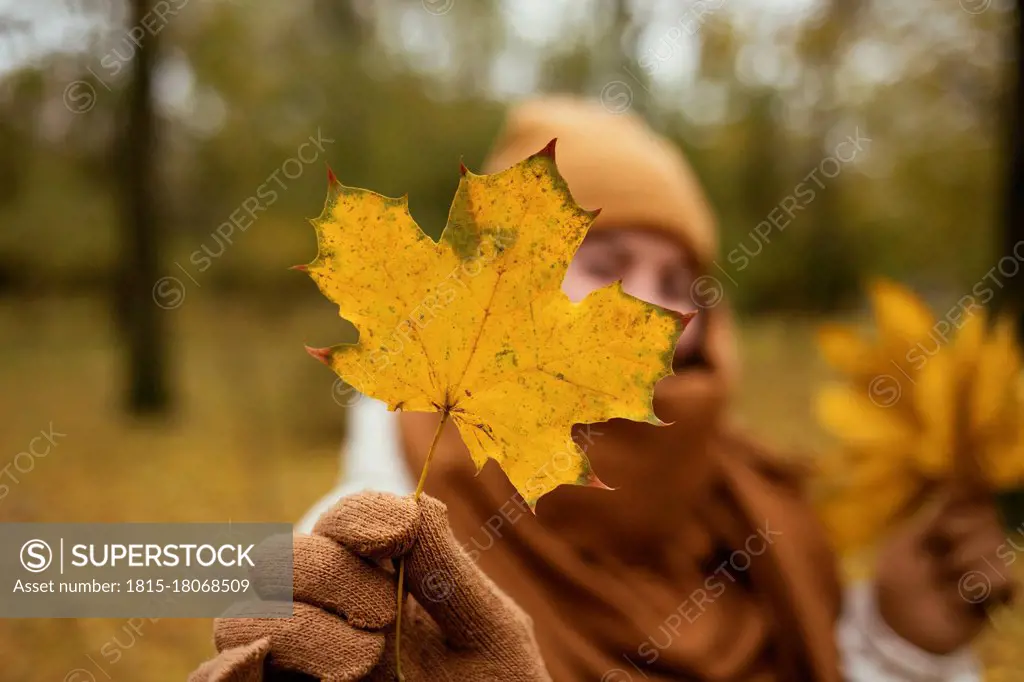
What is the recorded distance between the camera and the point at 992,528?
128 centimetres

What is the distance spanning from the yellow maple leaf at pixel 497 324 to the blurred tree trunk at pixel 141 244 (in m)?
2.96

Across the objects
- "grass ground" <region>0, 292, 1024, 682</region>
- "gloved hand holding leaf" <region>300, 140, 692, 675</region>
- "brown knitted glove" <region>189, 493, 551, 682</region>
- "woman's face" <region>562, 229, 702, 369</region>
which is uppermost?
"grass ground" <region>0, 292, 1024, 682</region>

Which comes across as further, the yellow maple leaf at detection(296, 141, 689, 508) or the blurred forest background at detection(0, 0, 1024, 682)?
the blurred forest background at detection(0, 0, 1024, 682)

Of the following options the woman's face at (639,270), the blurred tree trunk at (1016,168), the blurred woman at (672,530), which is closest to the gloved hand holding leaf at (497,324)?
the blurred woman at (672,530)

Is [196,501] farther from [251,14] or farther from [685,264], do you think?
[251,14]

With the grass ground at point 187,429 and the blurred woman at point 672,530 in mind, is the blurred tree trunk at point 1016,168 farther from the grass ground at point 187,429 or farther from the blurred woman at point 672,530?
the blurred woman at point 672,530

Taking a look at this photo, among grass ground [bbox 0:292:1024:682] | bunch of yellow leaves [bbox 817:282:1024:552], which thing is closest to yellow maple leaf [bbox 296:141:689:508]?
bunch of yellow leaves [bbox 817:282:1024:552]

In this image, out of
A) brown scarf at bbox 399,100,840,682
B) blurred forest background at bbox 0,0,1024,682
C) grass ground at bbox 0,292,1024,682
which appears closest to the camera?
brown scarf at bbox 399,100,840,682

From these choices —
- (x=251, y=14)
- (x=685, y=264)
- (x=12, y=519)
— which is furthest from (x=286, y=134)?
(x=685, y=264)

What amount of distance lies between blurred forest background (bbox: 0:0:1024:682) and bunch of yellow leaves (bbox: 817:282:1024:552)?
797 mm

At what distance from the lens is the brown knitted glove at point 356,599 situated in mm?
609

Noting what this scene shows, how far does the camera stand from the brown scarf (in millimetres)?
1132

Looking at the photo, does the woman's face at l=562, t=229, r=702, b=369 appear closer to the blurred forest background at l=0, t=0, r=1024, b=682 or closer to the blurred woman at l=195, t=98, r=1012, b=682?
the blurred woman at l=195, t=98, r=1012, b=682

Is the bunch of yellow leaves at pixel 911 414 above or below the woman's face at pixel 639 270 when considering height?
below
